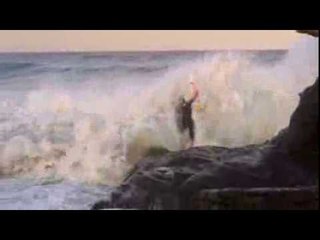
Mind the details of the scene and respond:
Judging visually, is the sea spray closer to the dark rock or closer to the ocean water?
the ocean water

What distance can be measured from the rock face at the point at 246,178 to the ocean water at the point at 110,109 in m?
0.05

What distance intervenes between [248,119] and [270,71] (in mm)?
176

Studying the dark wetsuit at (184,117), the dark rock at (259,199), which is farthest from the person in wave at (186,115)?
the dark rock at (259,199)

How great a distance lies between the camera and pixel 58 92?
164 centimetres

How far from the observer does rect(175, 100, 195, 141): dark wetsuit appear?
1650mm

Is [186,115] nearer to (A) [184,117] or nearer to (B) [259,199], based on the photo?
(A) [184,117]

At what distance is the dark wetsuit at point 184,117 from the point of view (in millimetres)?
1650

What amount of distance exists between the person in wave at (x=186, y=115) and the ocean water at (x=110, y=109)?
0.02m

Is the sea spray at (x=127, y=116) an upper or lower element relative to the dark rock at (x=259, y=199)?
upper

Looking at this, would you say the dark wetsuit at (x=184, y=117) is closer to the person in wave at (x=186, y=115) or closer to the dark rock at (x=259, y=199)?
the person in wave at (x=186, y=115)

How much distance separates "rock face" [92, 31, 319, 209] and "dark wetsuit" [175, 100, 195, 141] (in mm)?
109
